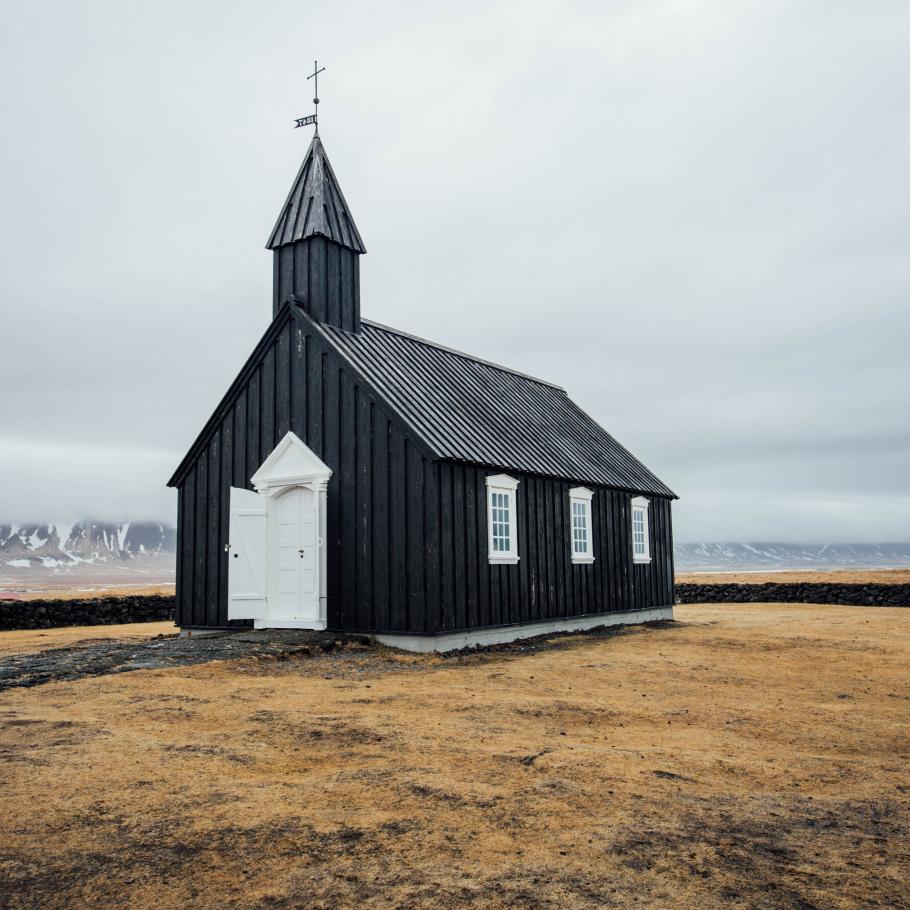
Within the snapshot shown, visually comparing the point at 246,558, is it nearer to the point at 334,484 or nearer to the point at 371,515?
the point at 334,484

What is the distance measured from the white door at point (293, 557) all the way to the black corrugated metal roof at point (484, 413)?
8.28ft

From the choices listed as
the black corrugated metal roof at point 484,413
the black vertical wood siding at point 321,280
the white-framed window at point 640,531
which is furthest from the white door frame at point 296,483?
the white-framed window at point 640,531

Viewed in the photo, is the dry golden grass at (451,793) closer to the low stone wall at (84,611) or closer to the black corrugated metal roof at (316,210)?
the black corrugated metal roof at (316,210)

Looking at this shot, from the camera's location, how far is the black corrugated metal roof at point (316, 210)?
1630cm

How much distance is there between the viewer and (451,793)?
5.73 m

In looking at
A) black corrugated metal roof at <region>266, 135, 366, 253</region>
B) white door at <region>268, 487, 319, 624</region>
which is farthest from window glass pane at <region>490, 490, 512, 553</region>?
black corrugated metal roof at <region>266, 135, 366, 253</region>

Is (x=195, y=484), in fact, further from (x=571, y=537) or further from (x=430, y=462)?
(x=571, y=537)

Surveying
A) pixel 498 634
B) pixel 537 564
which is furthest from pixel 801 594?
pixel 498 634

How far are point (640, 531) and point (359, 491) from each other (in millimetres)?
9514

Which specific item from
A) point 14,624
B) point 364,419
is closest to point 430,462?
point 364,419

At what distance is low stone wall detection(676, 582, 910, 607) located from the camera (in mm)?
29406

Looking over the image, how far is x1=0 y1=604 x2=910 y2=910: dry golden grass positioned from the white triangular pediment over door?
4.64 m

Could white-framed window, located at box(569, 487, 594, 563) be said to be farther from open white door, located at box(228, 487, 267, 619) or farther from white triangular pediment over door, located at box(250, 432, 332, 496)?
open white door, located at box(228, 487, 267, 619)

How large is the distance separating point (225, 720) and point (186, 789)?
2363mm
